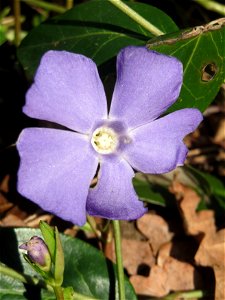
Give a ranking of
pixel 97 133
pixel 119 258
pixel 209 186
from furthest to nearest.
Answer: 1. pixel 209 186
2. pixel 119 258
3. pixel 97 133

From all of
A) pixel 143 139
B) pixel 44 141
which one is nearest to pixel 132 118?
pixel 143 139

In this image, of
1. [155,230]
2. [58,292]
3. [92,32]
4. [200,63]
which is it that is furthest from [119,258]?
[92,32]

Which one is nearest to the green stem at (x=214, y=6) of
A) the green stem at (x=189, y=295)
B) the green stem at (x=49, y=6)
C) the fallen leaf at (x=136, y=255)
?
the green stem at (x=49, y=6)

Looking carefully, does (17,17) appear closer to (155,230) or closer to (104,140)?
(104,140)

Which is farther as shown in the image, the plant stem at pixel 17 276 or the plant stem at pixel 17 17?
the plant stem at pixel 17 17

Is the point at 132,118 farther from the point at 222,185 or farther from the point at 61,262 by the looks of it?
the point at 222,185

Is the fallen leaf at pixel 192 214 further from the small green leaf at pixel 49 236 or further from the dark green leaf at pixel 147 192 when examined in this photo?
the small green leaf at pixel 49 236
